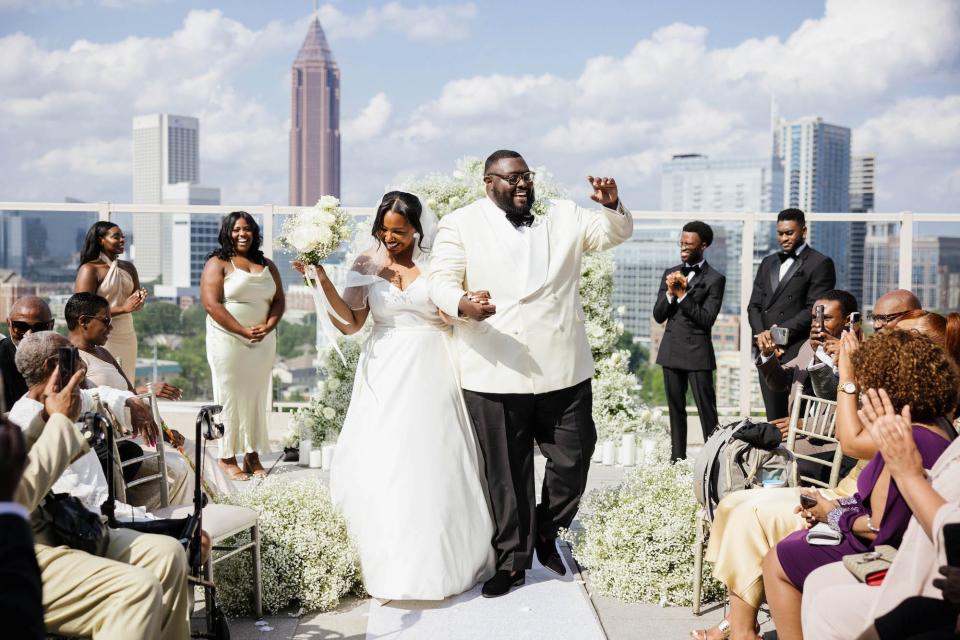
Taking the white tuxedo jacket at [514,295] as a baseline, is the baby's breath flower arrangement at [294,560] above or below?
below

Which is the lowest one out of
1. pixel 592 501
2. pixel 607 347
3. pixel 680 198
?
pixel 592 501

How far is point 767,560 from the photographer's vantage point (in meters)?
3.34

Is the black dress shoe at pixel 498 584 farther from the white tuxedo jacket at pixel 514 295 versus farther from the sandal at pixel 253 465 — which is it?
the sandal at pixel 253 465

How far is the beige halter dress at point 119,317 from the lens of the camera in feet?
22.6

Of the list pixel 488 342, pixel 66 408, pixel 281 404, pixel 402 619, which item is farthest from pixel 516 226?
pixel 281 404

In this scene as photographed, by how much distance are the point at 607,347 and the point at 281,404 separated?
116 inches

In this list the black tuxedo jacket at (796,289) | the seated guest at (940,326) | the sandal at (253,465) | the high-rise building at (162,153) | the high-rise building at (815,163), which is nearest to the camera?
the seated guest at (940,326)

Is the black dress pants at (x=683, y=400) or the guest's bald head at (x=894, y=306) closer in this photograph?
the guest's bald head at (x=894, y=306)

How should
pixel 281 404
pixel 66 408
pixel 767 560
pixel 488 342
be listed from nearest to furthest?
pixel 66 408
pixel 767 560
pixel 488 342
pixel 281 404

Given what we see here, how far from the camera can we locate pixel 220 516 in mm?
3836

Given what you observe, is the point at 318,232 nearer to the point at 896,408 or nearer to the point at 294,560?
the point at 294,560

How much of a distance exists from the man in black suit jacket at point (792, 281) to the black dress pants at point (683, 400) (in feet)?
1.24

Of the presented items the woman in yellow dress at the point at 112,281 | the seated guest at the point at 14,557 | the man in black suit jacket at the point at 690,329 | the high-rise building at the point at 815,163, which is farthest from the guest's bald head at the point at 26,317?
the high-rise building at the point at 815,163

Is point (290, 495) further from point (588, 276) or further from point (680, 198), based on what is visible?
point (680, 198)
